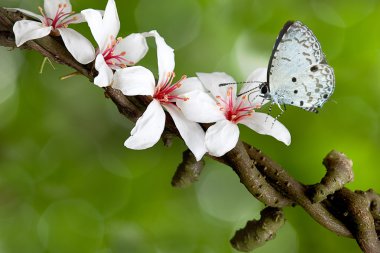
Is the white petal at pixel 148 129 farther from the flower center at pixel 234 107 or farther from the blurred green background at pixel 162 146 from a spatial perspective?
the blurred green background at pixel 162 146

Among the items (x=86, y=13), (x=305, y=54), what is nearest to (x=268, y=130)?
(x=305, y=54)

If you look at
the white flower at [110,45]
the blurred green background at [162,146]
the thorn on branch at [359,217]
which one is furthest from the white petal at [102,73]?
the blurred green background at [162,146]

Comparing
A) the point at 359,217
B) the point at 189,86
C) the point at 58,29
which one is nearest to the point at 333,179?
the point at 359,217

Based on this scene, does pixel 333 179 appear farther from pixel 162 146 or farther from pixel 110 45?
pixel 162 146

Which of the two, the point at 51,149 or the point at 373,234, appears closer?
the point at 373,234

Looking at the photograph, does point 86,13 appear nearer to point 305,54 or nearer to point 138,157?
point 305,54

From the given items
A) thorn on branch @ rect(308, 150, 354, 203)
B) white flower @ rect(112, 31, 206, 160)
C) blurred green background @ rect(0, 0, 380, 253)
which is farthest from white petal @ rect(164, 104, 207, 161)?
blurred green background @ rect(0, 0, 380, 253)
